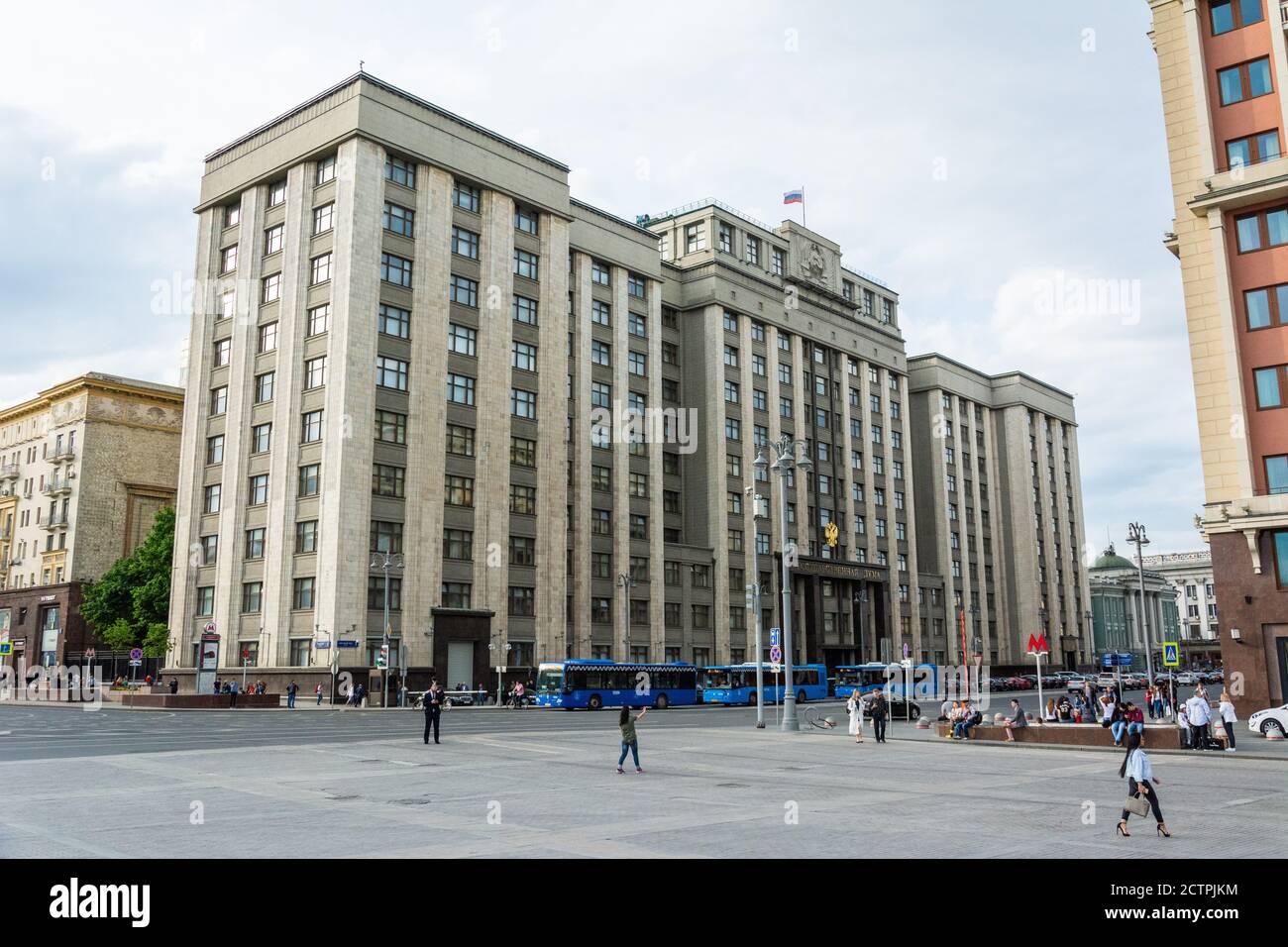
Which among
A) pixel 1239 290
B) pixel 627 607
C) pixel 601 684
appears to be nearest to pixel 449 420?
pixel 627 607

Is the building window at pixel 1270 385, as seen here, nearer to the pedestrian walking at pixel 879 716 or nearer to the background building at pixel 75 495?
the pedestrian walking at pixel 879 716

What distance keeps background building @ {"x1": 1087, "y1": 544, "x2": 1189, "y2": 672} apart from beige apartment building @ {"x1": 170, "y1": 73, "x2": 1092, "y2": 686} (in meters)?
90.4

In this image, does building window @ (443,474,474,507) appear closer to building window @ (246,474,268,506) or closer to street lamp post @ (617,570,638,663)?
building window @ (246,474,268,506)

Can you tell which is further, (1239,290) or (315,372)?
(315,372)

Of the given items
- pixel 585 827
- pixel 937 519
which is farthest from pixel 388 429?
pixel 937 519

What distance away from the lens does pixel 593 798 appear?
1720 centimetres

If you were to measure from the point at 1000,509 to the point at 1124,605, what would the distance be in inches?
2313

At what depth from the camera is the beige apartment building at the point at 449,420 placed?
60344 mm

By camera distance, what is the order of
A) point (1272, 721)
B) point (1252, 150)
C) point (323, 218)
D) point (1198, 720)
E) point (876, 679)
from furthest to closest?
point (876, 679)
point (323, 218)
point (1252, 150)
point (1272, 721)
point (1198, 720)

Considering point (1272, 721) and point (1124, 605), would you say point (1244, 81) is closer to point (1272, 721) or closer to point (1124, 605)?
point (1272, 721)

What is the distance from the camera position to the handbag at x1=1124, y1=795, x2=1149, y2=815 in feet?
41.4

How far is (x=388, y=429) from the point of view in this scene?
61688mm
